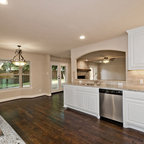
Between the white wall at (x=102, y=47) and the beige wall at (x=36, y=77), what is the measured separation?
2159mm

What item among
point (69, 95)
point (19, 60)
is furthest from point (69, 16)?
point (19, 60)

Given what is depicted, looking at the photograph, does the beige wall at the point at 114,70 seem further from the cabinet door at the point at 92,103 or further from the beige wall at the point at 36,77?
the beige wall at the point at 36,77

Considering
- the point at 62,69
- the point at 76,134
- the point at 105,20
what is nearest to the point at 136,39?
the point at 105,20

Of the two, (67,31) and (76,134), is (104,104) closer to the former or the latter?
(76,134)

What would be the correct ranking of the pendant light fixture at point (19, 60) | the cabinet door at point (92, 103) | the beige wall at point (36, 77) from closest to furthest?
the cabinet door at point (92, 103) < the pendant light fixture at point (19, 60) < the beige wall at point (36, 77)

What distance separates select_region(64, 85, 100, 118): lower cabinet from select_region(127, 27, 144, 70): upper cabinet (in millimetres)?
1198

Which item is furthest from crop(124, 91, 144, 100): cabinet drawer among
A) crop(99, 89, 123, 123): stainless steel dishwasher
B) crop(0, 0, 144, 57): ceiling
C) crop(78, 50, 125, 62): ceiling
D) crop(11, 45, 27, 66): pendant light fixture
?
crop(11, 45, 27, 66): pendant light fixture

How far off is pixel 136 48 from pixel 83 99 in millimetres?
2088

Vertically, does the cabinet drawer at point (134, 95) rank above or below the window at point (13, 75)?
below

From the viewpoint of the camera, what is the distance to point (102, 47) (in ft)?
11.4

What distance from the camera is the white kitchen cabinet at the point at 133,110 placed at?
210 centimetres

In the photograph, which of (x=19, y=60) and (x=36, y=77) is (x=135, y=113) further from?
(x=36, y=77)

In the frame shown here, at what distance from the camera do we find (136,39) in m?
2.41

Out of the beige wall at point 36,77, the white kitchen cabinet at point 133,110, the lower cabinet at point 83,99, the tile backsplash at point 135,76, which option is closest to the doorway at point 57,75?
the beige wall at point 36,77
